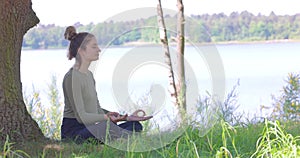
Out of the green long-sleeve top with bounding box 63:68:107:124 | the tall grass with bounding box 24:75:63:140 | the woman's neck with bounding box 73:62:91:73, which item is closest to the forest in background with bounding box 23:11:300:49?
the woman's neck with bounding box 73:62:91:73

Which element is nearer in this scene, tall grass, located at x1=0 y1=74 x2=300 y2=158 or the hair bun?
tall grass, located at x1=0 y1=74 x2=300 y2=158

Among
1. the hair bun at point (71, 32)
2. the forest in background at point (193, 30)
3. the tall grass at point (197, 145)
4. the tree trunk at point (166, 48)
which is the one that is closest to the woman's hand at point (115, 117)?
the tall grass at point (197, 145)

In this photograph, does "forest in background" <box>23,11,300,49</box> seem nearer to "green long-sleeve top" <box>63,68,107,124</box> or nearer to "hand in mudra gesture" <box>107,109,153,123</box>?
"green long-sleeve top" <box>63,68,107,124</box>

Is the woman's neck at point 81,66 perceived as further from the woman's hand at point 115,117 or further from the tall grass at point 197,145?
the tall grass at point 197,145

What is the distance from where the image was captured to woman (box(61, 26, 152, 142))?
386cm

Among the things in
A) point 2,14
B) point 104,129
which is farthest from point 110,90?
point 2,14

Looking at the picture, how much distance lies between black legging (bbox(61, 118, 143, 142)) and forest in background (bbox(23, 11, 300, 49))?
56 centimetres

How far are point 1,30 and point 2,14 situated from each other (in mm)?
102

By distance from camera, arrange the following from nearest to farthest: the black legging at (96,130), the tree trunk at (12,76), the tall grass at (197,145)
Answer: the tall grass at (197,145)
the tree trunk at (12,76)
the black legging at (96,130)

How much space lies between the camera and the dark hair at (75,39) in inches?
155

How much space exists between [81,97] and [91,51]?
320 millimetres

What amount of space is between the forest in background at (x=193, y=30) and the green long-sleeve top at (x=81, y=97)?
11.2 inches

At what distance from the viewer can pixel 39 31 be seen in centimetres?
609

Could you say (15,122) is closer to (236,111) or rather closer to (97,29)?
(97,29)
